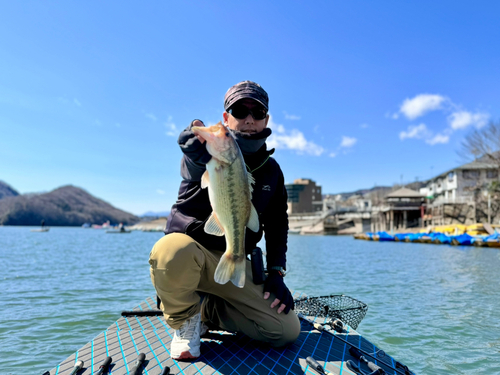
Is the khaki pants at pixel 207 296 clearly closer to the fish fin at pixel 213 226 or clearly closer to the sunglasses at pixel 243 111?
the fish fin at pixel 213 226

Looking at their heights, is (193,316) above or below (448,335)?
above

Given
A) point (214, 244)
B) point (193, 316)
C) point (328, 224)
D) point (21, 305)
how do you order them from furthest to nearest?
point (328, 224)
point (21, 305)
point (214, 244)
point (193, 316)

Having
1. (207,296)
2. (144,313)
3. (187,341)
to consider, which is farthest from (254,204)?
(144,313)

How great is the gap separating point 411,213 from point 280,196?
68.0 meters

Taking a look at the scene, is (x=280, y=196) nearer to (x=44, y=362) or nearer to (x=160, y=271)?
(x=160, y=271)

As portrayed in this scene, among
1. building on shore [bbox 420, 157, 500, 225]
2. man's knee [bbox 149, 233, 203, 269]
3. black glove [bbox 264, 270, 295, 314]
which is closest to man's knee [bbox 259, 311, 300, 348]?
black glove [bbox 264, 270, 295, 314]

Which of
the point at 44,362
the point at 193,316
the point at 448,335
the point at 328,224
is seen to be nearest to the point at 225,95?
the point at 193,316

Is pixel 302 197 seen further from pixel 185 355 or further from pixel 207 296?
pixel 185 355

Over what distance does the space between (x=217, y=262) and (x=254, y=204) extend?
0.73m

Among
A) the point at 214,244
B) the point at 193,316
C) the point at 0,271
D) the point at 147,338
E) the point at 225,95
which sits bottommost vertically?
the point at 0,271

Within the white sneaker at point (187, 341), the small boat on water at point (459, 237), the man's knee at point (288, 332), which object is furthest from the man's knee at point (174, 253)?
the small boat on water at point (459, 237)

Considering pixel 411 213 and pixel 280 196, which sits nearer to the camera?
pixel 280 196

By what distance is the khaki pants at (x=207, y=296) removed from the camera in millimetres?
2863

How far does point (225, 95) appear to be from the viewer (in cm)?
333
